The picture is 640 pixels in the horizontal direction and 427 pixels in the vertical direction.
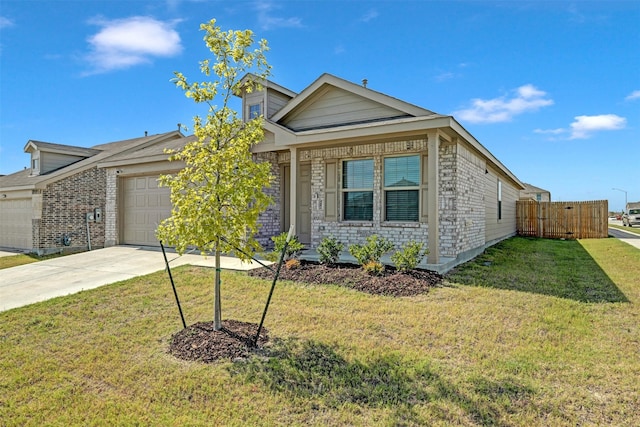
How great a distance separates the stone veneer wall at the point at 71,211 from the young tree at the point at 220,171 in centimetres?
1279

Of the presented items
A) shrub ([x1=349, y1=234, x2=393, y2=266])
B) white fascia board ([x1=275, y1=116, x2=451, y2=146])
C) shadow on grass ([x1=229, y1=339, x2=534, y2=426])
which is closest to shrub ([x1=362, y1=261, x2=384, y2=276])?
shrub ([x1=349, y1=234, x2=393, y2=266])

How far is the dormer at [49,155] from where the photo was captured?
16062 mm

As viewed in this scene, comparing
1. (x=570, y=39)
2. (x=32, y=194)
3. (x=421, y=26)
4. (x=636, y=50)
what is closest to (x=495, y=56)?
(x=570, y=39)

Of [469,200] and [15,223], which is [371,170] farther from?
[15,223]

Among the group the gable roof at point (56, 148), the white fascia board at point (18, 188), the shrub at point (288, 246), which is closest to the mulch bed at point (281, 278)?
the shrub at point (288, 246)

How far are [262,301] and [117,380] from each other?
269cm

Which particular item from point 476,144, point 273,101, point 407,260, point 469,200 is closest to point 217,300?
point 407,260

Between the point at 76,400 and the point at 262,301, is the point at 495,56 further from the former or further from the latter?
the point at 76,400

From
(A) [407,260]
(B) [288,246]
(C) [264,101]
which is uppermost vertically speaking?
(C) [264,101]

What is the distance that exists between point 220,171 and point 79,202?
13.6 metres

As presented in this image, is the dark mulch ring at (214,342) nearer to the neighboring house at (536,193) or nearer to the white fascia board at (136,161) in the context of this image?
the white fascia board at (136,161)

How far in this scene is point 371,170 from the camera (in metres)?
9.57

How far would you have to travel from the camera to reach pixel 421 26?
32.0 ft

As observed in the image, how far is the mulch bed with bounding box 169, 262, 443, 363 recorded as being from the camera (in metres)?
4.05
